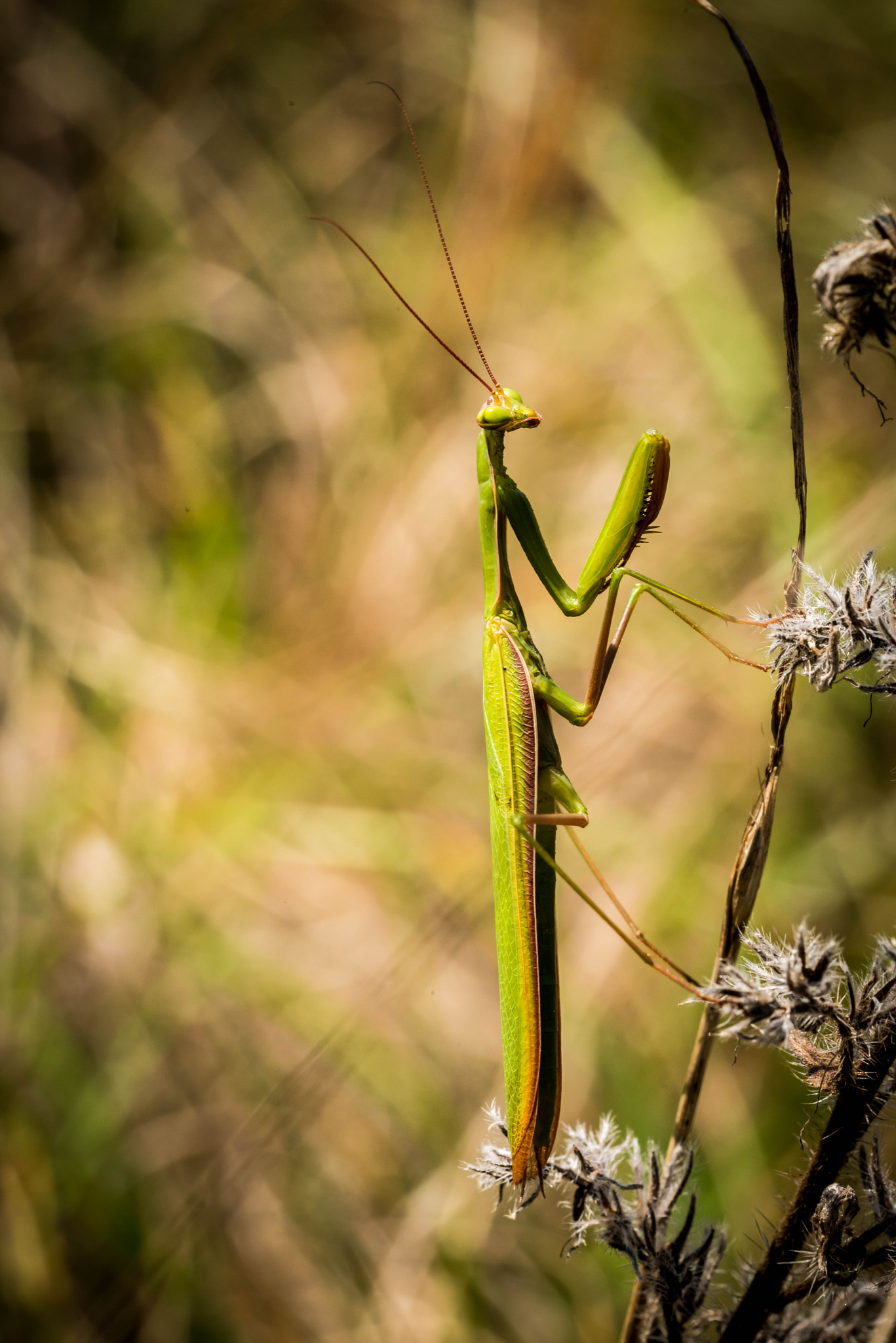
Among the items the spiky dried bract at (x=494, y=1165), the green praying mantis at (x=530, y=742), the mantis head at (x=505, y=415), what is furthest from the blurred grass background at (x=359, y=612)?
the spiky dried bract at (x=494, y=1165)

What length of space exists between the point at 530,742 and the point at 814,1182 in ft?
2.95

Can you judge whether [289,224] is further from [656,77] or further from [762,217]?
[762,217]

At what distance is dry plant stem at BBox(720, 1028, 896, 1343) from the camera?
1.08 m

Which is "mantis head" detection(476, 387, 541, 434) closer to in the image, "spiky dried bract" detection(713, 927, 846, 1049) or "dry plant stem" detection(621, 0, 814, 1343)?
"dry plant stem" detection(621, 0, 814, 1343)

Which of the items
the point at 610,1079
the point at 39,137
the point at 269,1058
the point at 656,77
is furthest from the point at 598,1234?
the point at 39,137

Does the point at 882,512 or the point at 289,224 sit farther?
the point at 289,224

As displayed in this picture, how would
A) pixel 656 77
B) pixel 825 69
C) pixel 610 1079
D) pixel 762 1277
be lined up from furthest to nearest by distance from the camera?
pixel 656 77
pixel 825 69
pixel 610 1079
pixel 762 1277

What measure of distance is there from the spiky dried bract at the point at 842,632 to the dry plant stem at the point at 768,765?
5 cm

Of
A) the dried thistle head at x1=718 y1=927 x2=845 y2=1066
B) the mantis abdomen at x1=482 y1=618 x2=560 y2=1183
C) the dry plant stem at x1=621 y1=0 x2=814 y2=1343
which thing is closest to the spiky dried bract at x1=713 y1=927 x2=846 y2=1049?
the dried thistle head at x1=718 y1=927 x2=845 y2=1066

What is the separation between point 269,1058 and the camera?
136 inches

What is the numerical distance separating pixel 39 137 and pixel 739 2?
418 centimetres

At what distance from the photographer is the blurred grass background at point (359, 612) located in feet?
9.96

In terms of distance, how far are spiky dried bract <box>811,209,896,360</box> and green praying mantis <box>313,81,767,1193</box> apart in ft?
1.27

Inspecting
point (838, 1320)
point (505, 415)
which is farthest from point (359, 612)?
point (838, 1320)
